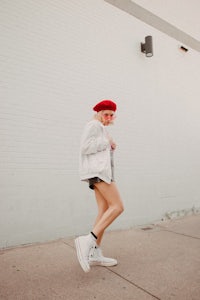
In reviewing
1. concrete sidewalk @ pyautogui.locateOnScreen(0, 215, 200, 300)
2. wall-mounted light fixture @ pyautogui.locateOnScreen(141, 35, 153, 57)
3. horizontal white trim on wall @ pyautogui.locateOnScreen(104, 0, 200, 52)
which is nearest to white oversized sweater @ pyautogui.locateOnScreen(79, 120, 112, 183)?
concrete sidewalk @ pyautogui.locateOnScreen(0, 215, 200, 300)

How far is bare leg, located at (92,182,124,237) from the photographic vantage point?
2539mm

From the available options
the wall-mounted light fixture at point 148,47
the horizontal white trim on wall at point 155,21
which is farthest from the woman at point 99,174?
the horizontal white trim on wall at point 155,21

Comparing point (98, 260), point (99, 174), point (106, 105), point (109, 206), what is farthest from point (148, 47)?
point (98, 260)

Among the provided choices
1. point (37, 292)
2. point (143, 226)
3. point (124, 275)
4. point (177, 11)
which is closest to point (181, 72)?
point (177, 11)

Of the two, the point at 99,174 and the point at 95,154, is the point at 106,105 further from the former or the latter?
the point at 99,174

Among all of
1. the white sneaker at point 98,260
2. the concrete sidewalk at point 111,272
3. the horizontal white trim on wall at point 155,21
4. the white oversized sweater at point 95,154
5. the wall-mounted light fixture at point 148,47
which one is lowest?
the concrete sidewalk at point 111,272

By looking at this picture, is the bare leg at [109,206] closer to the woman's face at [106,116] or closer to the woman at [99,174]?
the woman at [99,174]

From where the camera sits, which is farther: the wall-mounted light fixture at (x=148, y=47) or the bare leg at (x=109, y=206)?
the wall-mounted light fixture at (x=148, y=47)

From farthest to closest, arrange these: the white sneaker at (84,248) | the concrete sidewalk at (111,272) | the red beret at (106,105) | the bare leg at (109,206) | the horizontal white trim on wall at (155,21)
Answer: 1. the horizontal white trim on wall at (155,21)
2. the red beret at (106,105)
3. the bare leg at (109,206)
4. the white sneaker at (84,248)
5. the concrete sidewalk at (111,272)

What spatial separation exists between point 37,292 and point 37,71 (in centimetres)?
295

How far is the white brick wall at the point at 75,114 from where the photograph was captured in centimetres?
356

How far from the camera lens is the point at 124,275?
2.48 meters

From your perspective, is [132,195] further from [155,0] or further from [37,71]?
[155,0]

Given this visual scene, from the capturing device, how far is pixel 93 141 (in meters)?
2.58
